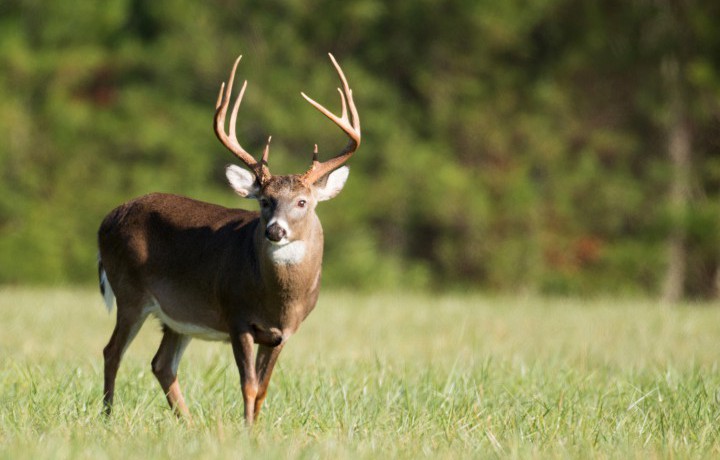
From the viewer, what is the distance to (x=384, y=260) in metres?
23.7

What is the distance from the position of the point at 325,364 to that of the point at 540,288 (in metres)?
15.8

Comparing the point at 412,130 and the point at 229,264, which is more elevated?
the point at 412,130

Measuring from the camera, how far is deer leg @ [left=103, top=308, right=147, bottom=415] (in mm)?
6461

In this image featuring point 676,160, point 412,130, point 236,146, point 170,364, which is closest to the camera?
point 236,146

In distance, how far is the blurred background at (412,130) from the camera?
2294 cm

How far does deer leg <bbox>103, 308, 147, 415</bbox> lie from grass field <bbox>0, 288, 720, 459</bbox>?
0.09 meters

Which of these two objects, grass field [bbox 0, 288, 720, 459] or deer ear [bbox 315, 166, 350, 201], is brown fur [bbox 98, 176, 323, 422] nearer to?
deer ear [bbox 315, 166, 350, 201]

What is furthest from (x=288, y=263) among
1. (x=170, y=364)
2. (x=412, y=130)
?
(x=412, y=130)

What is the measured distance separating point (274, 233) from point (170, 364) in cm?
145

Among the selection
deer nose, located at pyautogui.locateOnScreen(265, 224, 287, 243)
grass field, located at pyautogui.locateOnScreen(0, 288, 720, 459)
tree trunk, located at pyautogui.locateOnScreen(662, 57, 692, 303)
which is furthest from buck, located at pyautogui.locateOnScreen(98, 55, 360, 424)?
tree trunk, located at pyautogui.locateOnScreen(662, 57, 692, 303)

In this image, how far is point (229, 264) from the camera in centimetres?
627

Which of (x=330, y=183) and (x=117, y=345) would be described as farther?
(x=117, y=345)

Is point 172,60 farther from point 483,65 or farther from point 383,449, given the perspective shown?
point 383,449

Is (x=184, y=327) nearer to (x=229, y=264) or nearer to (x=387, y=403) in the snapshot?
(x=229, y=264)
